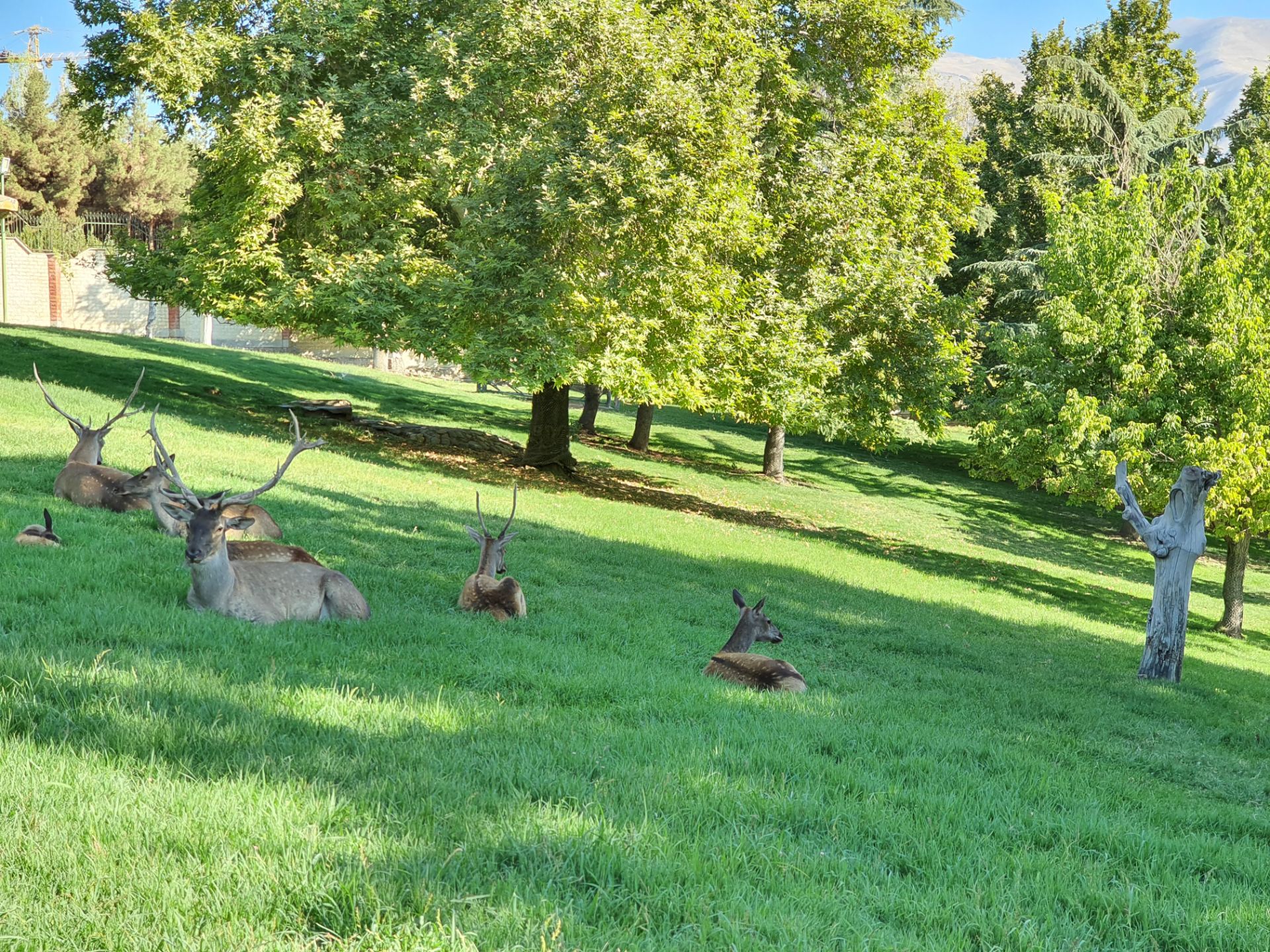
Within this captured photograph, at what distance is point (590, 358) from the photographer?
18.3 meters

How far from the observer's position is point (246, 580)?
303 inches

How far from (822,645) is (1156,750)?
3.44m

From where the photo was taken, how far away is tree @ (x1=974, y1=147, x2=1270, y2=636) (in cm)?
1753

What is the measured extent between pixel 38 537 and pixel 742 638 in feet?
19.8

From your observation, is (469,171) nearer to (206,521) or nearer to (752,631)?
(752,631)

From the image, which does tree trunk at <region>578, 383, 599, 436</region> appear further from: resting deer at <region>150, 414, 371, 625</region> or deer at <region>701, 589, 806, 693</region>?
resting deer at <region>150, 414, 371, 625</region>

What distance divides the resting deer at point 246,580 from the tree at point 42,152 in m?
61.8

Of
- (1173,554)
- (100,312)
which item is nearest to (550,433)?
(1173,554)

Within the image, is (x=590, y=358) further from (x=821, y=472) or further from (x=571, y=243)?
(x=821, y=472)

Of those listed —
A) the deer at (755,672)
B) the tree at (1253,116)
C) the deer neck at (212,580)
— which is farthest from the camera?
the tree at (1253,116)

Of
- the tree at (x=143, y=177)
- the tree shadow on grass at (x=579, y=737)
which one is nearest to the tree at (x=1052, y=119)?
the tree shadow on grass at (x=579, y=737)

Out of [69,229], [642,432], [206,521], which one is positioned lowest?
[206,521]

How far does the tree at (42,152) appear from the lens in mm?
59344

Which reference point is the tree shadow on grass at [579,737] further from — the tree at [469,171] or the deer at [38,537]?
the tree at [469,171]
